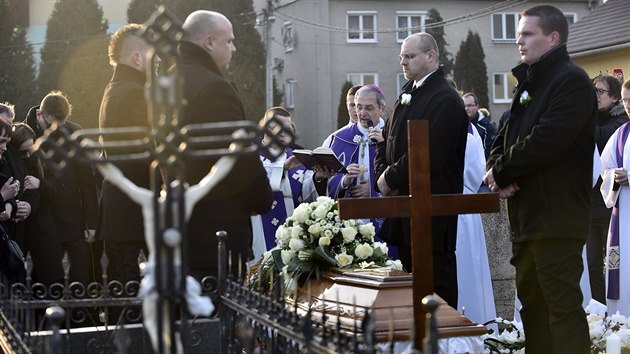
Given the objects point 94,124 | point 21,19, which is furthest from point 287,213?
point 21,19

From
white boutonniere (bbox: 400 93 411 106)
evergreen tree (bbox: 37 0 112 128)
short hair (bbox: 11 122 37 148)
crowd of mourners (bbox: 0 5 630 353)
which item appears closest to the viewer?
crowd of mourners (bbox: 0 5 630 353)

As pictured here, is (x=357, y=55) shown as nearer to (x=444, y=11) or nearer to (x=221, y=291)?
(x=444, y=11)

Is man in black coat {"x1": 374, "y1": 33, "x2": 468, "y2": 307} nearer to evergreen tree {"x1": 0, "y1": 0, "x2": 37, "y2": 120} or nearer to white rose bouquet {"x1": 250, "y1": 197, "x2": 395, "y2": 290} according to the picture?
white rose bouquet {"x1": 250, "y1": 197, "x2": 395, "y2": 290}

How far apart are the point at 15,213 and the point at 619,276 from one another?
492 centimetres

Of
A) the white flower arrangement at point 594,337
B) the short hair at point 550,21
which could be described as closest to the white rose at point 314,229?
the white flower arrangement at point 594,337

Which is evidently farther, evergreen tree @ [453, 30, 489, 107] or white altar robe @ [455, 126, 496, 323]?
evergreen tree @ [453, 30, 489, 107]

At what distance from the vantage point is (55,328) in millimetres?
2910

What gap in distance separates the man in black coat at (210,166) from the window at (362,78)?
1477 inches

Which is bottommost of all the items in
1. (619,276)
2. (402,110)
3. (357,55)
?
(619,276)

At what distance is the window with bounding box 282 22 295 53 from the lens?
44125 mm

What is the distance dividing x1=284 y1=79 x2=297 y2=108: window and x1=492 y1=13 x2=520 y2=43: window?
9070 mm

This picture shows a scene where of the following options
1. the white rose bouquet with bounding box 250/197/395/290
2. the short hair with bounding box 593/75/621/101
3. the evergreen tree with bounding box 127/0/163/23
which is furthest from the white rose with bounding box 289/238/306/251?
the evergreen tree with bounding box 127/0/163/23

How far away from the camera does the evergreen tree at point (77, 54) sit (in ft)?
124

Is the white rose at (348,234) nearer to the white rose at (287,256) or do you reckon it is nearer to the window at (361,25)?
the white rose at (287,256)
